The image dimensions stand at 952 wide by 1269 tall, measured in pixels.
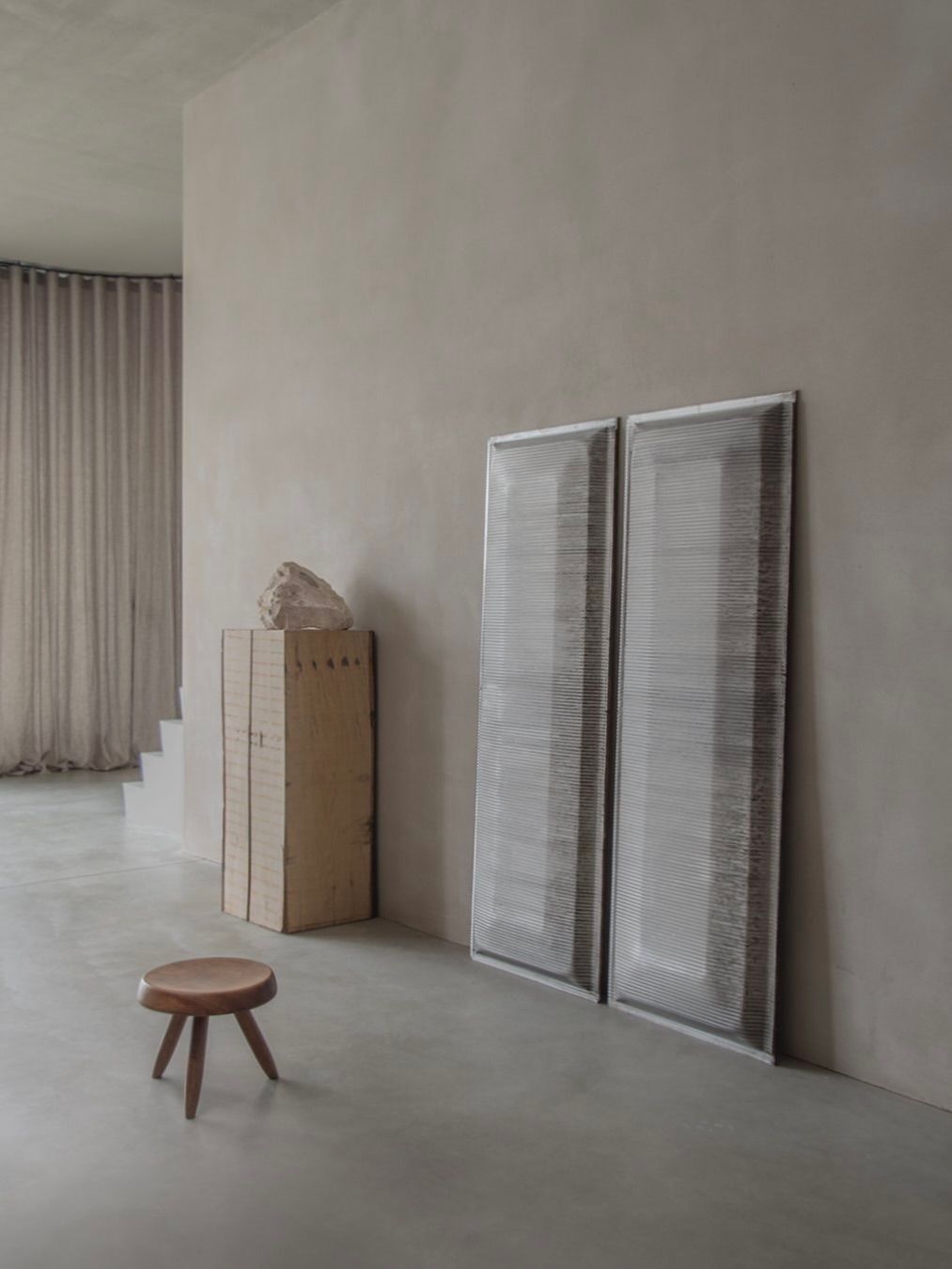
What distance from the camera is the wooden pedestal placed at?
4.17 metres

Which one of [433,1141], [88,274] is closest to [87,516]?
[88,274]

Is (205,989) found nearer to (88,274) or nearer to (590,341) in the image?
(590,341)

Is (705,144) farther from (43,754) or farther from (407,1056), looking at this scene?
(43,754)

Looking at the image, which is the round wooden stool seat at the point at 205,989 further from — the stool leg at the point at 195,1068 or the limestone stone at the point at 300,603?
the limestone stone at the point at 300,603

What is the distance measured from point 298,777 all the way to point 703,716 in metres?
1.58

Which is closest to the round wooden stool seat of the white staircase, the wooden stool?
the wooden stool

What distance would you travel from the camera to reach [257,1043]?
2.87 metres

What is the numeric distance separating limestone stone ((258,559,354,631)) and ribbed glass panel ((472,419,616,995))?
68 centimetres

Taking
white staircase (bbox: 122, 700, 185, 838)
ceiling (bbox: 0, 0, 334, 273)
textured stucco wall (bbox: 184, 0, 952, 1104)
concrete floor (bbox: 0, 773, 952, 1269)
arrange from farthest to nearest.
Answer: white staircase (bbox: 122, 700, 185, 838)
ceiling (bbox: 0, 0, 334, 273)
textured stucco wall (bbox: 184, 0, 952, 1104)
concrete floor (bbox: 0, 773, 952, 1269)

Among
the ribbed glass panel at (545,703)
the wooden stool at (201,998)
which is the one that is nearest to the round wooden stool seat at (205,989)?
the wooden stool at (201,998)

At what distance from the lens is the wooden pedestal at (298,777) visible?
4.17 m

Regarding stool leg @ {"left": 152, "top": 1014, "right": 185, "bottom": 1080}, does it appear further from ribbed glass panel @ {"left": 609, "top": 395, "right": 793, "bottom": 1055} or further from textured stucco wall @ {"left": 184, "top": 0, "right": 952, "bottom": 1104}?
textured stucco wall @ {"left": 184, "top": 0, "right": 952, "bottom": 1104}

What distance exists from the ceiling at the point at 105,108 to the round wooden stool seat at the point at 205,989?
362 centimetres

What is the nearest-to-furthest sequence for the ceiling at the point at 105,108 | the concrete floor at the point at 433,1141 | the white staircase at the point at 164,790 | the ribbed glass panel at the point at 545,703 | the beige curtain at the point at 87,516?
the concrete floor at the point at 433,1141 → the ribbed glass panel at the point at 545,703 → the ceiling at the point at 105,108 → the white staircase at the point at 164,790 → the beige curtain at the point at 87,516
